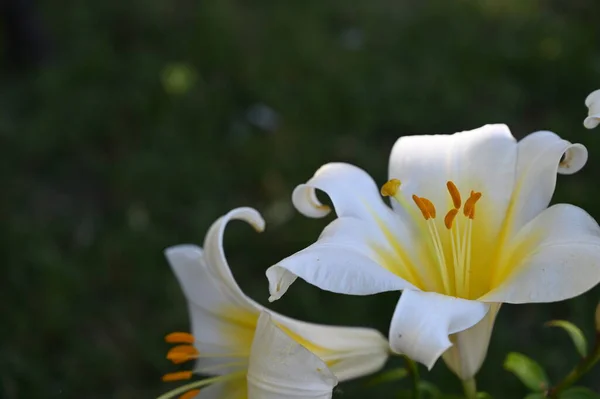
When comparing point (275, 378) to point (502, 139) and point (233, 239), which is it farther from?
point (233, 239)

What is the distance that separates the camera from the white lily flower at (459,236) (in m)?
0.65

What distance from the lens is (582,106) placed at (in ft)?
7.62

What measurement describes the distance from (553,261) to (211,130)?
1825mm

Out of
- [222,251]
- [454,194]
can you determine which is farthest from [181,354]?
[454,194]

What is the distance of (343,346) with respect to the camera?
2.71 feet

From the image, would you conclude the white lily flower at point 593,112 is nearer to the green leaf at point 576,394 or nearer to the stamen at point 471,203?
the stamen at point 471,203

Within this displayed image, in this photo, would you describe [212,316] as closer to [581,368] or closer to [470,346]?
[470,346]

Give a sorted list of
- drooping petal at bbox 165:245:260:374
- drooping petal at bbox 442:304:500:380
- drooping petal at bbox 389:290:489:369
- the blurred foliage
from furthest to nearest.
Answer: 1. the blurred foliage
2. drooping petal at bbox 165:245:260:374
3. drooping petal at bbox 442:304:500:380
4. drooping petal at bbox 389:290:489:369


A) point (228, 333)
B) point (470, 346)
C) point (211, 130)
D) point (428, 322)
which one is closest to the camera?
point (428, 322)

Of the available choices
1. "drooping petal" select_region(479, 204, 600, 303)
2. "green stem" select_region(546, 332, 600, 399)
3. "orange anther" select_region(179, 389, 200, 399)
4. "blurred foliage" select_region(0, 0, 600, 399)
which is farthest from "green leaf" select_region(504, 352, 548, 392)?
"blurred foliage" select_region(0, 0, 600, 399)

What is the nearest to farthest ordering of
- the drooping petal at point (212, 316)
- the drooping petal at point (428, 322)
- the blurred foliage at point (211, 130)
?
1. the drooping petal at point (428, 322)
2. the drooping petal at point (212, 316)
3. the blurred foliage at point (211, 130)

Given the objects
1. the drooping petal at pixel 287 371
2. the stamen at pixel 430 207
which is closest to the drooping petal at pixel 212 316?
the drooping petal at pixel 287 371

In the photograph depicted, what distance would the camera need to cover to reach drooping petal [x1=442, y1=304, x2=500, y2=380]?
748mm

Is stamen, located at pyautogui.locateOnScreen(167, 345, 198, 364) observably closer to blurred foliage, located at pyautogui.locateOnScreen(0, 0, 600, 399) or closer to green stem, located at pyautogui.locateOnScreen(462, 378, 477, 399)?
green stem, located at pyautogui.locateOnScreen(462, 378, 477, 399)
